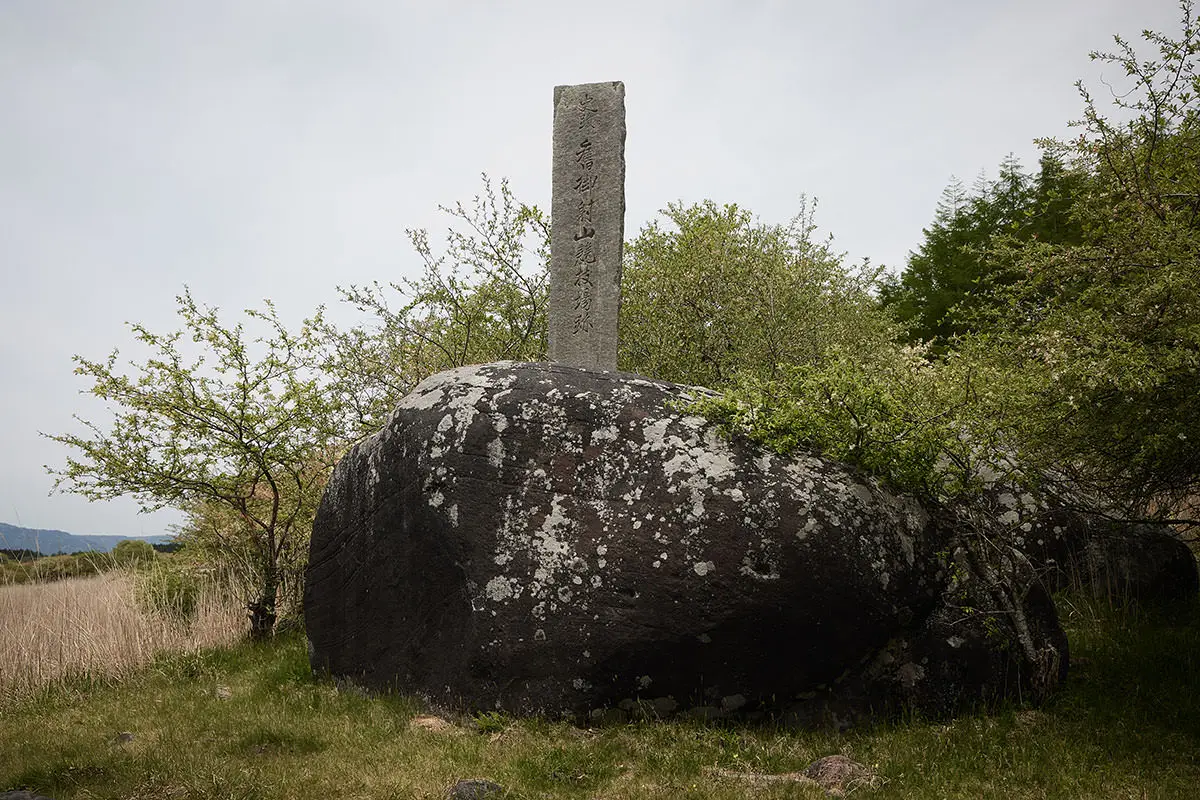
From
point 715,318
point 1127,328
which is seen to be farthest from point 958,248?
point 1127,328

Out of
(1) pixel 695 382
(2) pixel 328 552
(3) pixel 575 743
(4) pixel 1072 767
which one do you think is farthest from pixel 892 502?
(1) pixel 695 382

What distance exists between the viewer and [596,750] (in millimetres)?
5863

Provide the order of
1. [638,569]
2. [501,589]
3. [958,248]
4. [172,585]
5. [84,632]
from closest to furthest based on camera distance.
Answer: [638,569] → [501,589] → [84,632] → [172,585] → [958,248]

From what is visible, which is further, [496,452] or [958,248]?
[958,248]

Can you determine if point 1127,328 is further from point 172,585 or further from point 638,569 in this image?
point 172,585

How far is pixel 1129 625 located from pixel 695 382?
8.37 metres

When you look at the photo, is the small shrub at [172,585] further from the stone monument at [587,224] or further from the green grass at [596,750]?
the stone monument at [587,224]

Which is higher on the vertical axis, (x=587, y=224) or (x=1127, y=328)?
(x=587, y=224)

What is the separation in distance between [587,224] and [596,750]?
782 centimetres

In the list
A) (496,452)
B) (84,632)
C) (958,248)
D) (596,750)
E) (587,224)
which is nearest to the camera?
(596,750)

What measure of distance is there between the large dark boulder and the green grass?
388mm

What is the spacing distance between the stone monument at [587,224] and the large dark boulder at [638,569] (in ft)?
14.0

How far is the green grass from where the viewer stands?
17.3 ft

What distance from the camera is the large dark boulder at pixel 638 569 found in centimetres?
632
